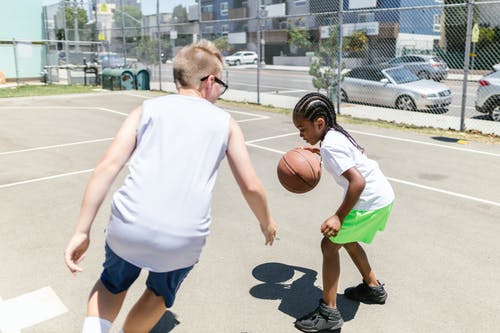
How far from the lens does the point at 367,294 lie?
378 centimetres

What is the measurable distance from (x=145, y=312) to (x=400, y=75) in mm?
14359

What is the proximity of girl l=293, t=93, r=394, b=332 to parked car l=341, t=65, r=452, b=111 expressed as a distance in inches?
467

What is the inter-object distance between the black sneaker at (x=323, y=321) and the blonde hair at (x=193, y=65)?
6.17 ft

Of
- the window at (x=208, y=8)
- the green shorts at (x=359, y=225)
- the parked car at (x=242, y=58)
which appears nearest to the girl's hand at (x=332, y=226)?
the green shorts at (x=359, y=225)

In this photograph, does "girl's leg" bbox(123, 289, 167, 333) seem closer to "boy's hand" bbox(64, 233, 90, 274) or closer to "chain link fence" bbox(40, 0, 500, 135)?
"boy's hand" bbox(64, 233, 90, 274)

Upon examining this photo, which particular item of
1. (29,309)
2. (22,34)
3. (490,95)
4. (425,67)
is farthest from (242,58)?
(29,309)

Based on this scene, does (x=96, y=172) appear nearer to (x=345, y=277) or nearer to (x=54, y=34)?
(x=345, y=277)

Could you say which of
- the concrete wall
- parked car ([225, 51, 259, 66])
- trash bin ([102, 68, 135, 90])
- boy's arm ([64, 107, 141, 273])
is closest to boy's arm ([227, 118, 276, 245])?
boy's arm ([64, 107, 141, 273])

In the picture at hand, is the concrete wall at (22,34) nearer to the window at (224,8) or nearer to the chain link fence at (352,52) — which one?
the chain link fence at (352,52)

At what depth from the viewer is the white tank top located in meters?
2.22

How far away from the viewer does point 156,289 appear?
245 cm

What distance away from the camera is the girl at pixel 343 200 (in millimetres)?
3074

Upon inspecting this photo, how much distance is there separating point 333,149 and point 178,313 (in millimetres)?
1719

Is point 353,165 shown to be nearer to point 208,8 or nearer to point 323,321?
point 323,321
